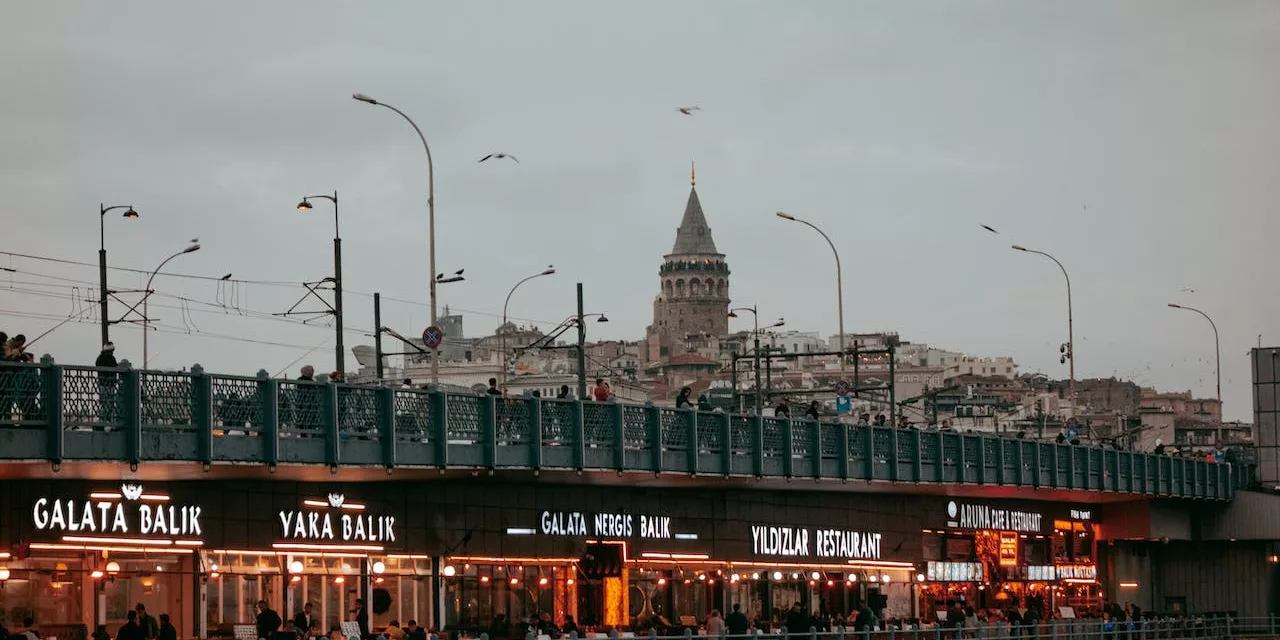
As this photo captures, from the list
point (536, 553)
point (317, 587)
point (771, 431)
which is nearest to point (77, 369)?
point (317, 587)

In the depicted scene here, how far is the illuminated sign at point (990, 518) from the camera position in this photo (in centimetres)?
6900

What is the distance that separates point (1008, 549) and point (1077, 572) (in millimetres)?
6073

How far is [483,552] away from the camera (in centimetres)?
4844

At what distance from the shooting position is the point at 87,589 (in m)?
39.3

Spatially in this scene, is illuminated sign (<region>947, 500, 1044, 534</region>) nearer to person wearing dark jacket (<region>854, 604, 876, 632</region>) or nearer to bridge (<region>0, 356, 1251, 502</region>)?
bridge (<region>0, 356, 1251, 502</region>)

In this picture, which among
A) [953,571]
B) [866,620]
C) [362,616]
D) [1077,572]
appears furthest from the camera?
[1077,572]

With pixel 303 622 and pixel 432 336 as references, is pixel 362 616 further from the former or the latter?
pixel 432 336

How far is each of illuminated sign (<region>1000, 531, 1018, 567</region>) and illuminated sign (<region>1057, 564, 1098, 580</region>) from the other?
3589mm

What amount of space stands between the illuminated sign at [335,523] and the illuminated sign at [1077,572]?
123ft

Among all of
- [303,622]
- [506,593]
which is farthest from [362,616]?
[506,593]

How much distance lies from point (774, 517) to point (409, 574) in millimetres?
15889

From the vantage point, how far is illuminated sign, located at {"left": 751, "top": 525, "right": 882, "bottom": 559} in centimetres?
5900

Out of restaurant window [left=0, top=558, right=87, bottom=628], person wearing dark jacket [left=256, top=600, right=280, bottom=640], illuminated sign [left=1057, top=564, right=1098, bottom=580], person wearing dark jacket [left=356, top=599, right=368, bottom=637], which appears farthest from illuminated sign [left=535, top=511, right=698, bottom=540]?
illuminated sign [left=1057, top=564, right=1098, bottom=580]

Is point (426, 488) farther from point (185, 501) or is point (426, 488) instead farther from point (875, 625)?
point (875, 625)
